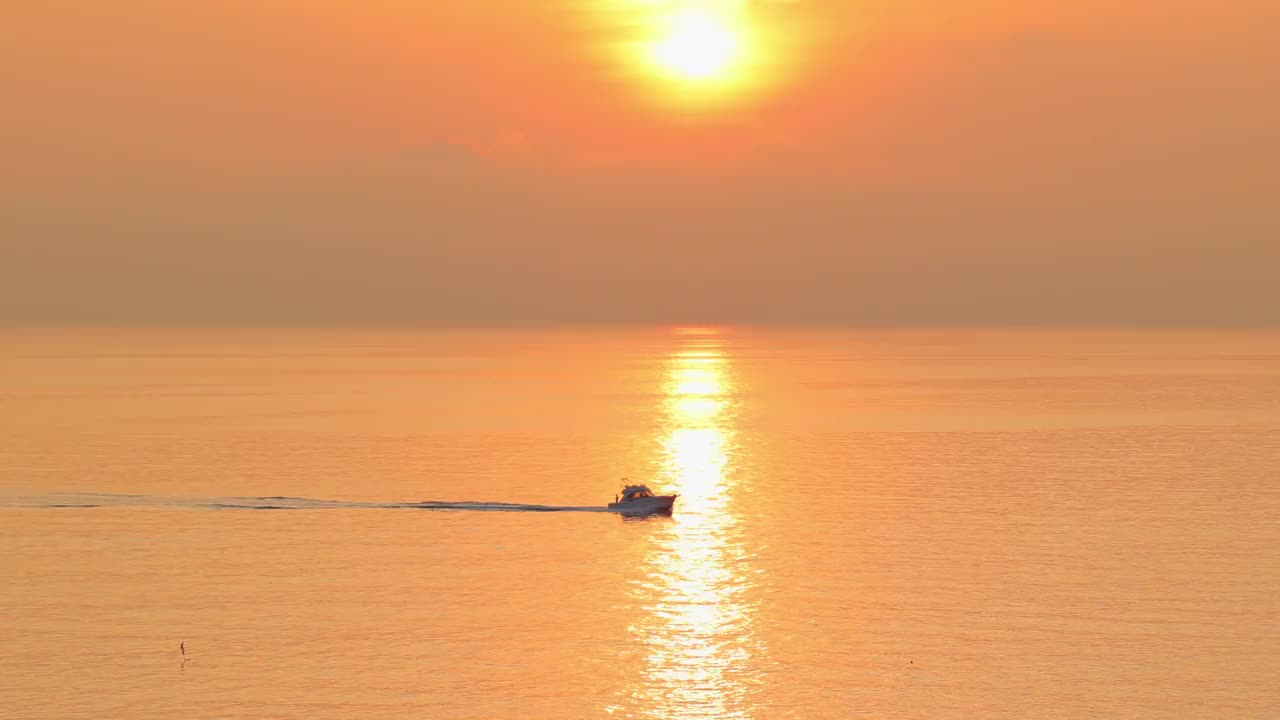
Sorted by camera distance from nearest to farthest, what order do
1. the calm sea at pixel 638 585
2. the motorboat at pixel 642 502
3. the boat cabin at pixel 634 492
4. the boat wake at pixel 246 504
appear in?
the calm sea at pixel 638 585 → the motorboat at pixel 642 502 → the boat cabin at pixel 634 492 → the boat wake at pixel 246 504

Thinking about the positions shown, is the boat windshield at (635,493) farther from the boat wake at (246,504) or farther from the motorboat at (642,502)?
the boat wake at (246,504)

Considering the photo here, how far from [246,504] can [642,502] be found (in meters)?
30.3

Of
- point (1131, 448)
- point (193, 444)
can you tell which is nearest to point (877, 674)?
point (1131, 448)

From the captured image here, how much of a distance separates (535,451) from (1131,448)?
6331 centimetres

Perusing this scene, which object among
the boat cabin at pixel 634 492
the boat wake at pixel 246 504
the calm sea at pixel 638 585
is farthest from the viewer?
the boat wake at pixel 246 504

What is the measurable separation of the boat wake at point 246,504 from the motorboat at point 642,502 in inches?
166

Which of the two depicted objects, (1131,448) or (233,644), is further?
(1131,448)

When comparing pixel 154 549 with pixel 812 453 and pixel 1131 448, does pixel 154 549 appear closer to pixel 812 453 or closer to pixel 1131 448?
pixel 812 453

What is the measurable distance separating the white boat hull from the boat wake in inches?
182

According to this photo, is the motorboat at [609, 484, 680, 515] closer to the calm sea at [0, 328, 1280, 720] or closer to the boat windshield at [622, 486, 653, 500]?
the boat windshield at [622, 486, 653, 500]

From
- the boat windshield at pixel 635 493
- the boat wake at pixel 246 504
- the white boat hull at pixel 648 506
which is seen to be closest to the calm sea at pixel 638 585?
the boat wake at pixel 246 504

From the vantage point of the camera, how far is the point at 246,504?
105 metres

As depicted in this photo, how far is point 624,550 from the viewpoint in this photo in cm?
8831

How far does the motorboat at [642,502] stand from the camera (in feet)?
332
